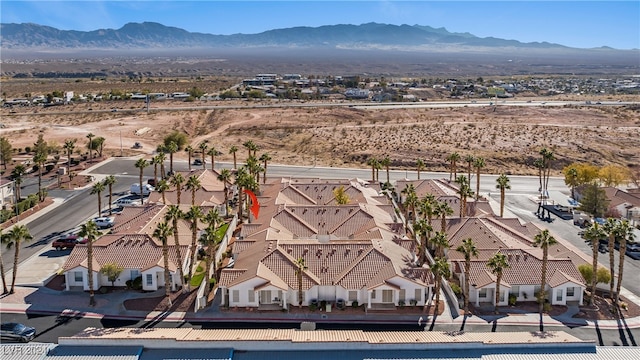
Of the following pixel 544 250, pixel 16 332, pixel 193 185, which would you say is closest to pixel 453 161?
pixel 544 250

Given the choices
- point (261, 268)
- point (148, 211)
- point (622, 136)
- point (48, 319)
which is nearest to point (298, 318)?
point (261, 268)

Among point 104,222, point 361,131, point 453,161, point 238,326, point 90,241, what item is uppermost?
point 361,131

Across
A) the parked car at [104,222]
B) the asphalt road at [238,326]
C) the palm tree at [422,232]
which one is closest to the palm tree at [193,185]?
the parked car at [104,222]

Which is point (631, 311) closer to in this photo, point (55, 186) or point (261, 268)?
point (261, 268)

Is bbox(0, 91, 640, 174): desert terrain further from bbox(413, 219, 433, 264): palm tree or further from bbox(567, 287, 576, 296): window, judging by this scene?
bbox(567, 287, 576, 296): window

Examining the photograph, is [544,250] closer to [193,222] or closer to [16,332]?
[193,222]
